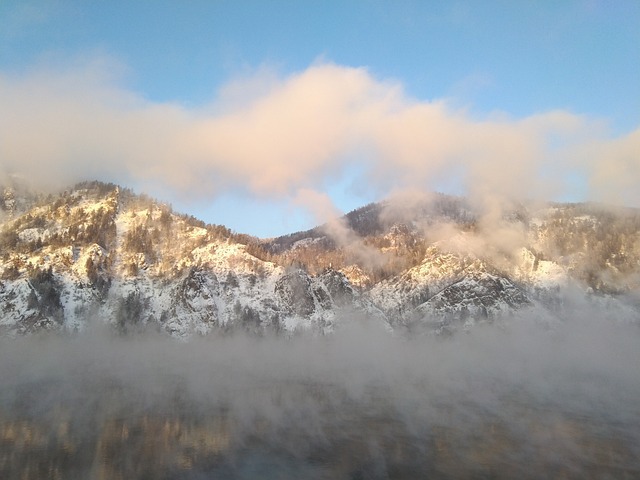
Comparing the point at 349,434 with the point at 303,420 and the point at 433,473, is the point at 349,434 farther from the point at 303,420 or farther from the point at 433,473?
the point at 433,473

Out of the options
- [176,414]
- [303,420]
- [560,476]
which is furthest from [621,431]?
[176,414]

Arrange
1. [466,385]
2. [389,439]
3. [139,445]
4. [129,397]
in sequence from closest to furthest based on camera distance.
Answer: [139,445] < [389,439] < [129,397] < [466,385]

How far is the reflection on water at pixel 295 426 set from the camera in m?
67.4

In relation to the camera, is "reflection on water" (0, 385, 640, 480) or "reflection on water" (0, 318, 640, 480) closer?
"reflection on water" (0, 385, 640, 480)

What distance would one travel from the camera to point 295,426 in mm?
96062

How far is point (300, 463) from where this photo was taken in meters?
68.8

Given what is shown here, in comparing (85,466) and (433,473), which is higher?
(85,466)

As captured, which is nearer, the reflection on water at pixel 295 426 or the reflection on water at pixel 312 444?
the reflection on water at pixel 312 444

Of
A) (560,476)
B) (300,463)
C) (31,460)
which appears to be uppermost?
(31,460)

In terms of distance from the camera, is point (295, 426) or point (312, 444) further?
point (295, 426)

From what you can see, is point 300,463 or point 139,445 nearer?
point 300,463

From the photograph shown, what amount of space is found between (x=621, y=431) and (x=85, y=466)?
98152 mm

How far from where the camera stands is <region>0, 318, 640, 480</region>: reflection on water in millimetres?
67375

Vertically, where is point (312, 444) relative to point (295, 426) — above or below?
above
